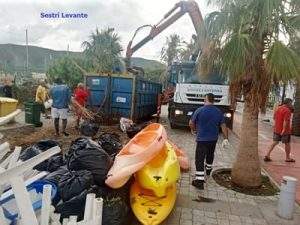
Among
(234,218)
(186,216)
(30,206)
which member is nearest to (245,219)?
(234,218)

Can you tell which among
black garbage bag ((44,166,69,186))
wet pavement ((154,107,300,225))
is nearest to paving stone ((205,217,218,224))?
wet pavement ((154,107,300,225))

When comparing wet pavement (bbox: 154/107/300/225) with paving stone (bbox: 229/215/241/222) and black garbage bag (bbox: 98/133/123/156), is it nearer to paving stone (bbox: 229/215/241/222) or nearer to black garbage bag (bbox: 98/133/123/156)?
paving stone (bbox: 229/215/241/222)

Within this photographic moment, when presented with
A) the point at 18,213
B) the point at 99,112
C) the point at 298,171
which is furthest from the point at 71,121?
the point at 18,213

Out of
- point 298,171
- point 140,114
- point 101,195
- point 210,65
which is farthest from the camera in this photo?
point 140,114

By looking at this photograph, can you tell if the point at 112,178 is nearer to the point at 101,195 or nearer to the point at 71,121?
the point at 101,195

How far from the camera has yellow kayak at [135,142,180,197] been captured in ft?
17.2

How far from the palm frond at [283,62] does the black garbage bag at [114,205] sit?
3297 millimetres

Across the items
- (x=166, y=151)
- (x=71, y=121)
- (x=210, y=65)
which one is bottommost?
(x=71, y=121)

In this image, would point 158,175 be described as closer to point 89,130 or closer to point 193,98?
point 89,130

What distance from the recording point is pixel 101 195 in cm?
518

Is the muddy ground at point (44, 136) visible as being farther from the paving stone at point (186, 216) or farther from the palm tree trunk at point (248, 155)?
the paving stone at point (186, 216)

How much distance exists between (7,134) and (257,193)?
7.21 metres

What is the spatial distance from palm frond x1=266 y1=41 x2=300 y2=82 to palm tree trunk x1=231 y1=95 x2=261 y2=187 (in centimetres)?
89

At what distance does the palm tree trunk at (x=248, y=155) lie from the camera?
741 cm
